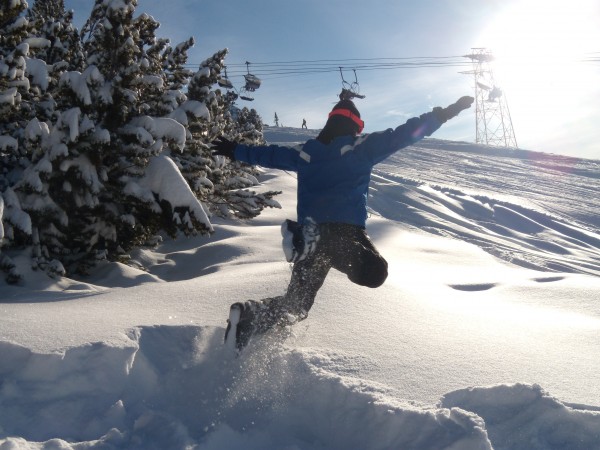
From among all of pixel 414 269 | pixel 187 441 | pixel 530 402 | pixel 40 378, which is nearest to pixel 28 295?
pixel 40 378

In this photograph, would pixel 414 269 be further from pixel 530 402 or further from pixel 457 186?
pixel 457 186

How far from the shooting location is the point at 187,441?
→ 2.04 m

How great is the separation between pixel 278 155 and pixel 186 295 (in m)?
1.36

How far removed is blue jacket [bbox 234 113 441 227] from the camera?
3.49 meters

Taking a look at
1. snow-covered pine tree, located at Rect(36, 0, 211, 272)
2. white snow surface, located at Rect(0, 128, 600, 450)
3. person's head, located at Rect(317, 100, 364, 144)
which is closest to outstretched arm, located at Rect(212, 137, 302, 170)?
person's head, located at Rect(317, 100, 364, 144)

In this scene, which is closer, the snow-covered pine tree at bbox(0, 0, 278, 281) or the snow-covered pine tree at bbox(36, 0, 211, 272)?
the snow-covered pine tree at bbox(0, 0, 278, 281)

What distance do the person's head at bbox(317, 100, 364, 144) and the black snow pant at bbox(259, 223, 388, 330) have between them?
72 centimetres

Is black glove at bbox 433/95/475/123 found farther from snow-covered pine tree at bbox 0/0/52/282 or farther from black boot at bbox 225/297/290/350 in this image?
snow-covered pine tree at bbox 0/0/52/282

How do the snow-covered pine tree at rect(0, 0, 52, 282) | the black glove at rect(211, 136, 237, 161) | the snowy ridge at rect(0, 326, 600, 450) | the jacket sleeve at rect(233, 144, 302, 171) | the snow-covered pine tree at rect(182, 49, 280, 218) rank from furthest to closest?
the snow-covered pine tree at rect(182, 49, 280, 218), the snow-covered pine tree at rect(0, 0, 52, 282), the black glove at rect(211, 136, 237, 161), the jacket sleeve at rect(233, 144, 302, 171), the snowy ridge at rect(0, 326, 600, 450)

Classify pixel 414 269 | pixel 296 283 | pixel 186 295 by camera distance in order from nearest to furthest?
pixel 296 283 → pixel 186 295 → pixel 414 269

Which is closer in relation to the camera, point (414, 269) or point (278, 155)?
point (278, 155)

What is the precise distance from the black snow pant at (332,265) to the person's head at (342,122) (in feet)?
2.35

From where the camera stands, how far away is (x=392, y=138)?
3.46 metres

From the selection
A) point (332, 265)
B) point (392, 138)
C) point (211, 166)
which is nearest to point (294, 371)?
point (332, 265)
